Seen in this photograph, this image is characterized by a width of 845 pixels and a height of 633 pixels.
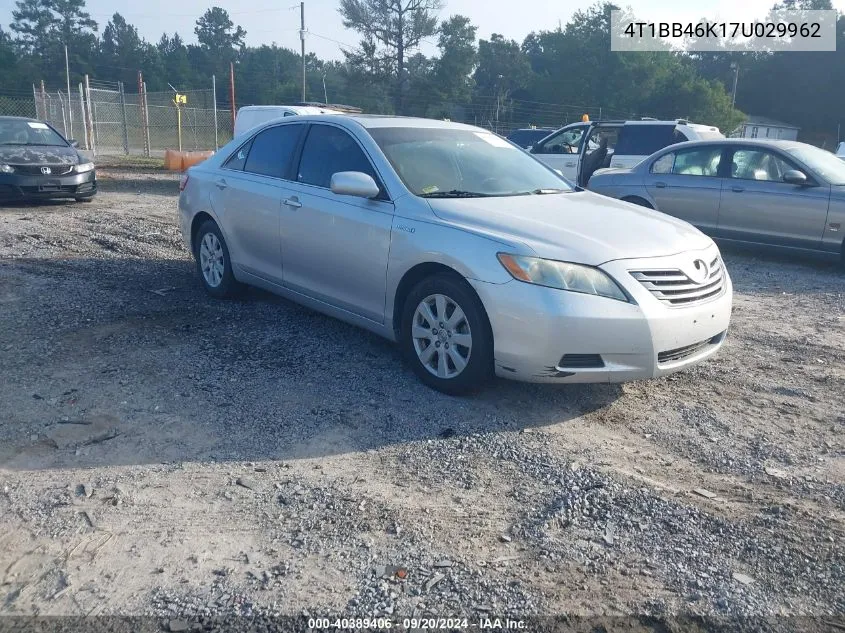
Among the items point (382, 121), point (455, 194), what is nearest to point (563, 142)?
point (382, 121)

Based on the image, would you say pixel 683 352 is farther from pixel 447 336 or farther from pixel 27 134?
pixel 27 134

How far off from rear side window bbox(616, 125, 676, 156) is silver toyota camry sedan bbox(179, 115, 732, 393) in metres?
8.44

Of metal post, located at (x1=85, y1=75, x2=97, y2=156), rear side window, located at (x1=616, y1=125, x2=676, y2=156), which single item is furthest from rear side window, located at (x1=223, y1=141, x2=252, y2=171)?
metal post, located at (x1=85, y1=75, x2=97, y2=156)

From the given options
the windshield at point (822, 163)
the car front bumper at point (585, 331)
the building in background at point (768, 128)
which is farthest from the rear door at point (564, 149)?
the building in background at point (768, 128)

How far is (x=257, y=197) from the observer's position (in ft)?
20.0

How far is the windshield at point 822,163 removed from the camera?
9.27 m

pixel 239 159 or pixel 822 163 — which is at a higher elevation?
pixel 239 159

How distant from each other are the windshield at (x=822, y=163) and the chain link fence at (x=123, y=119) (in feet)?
61.9

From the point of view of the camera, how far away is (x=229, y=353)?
5.39m

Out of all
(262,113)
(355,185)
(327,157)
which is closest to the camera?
(355,185)

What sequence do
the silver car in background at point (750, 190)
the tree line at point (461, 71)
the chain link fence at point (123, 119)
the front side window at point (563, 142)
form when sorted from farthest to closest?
1. the tree line at point (461, 71)
2. the chain link fence at point (123, 119)
3. the front side window at point (563, 142)
4. the silver car in background at point (750, 190)

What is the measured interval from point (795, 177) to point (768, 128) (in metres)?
48.9

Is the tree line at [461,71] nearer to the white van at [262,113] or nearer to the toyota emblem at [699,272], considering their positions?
the white van at [262,113]

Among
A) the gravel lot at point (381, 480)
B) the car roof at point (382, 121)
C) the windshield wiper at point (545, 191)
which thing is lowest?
the gravel lot at point (381, 480)
